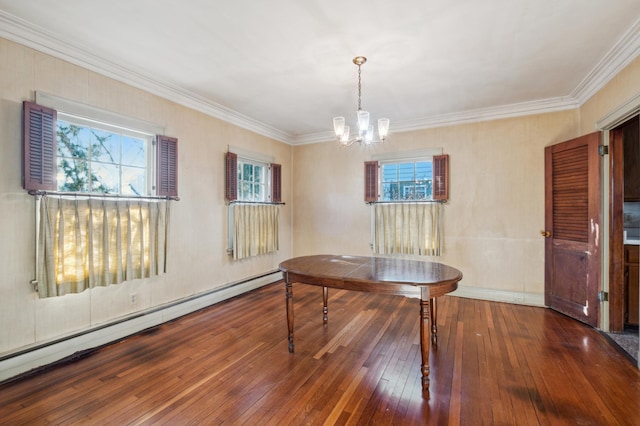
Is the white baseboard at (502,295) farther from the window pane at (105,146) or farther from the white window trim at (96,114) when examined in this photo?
the window pane at (105,146)

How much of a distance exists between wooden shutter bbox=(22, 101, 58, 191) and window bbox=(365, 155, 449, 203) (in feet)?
12.7

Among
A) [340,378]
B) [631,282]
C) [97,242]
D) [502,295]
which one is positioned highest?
[97,242]

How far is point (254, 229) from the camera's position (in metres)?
4.51

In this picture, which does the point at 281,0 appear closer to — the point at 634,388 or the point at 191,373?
the point at 191,373

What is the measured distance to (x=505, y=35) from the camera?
2.34 metres

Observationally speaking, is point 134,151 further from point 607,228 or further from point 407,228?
point 607,228

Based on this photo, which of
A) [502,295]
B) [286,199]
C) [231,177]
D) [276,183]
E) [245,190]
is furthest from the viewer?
[286,199]

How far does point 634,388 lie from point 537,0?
2805mm

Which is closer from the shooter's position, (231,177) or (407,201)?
(231,177)

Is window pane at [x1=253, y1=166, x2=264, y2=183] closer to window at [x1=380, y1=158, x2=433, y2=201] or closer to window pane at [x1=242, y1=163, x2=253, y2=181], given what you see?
window pane at [x1=242, y1=163, x2=253, y2=181]

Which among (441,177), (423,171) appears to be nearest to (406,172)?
(423,171)

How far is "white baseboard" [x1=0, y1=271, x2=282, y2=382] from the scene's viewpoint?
7.18 feet

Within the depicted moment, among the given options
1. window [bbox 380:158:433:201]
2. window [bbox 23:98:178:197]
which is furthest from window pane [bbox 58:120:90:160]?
window [bbox 380:158:433:201]

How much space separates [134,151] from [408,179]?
375 centimetres
